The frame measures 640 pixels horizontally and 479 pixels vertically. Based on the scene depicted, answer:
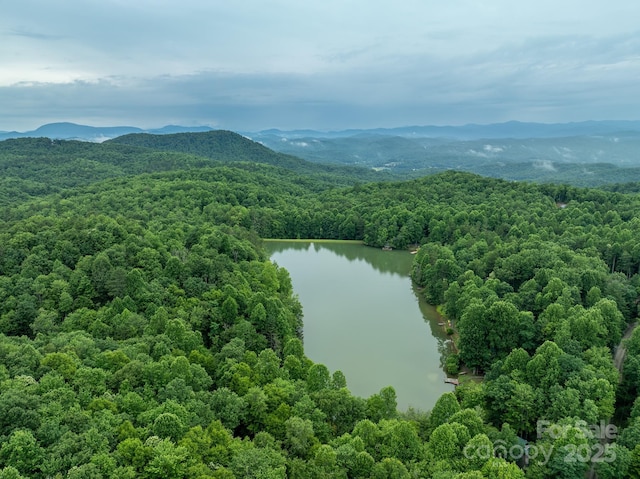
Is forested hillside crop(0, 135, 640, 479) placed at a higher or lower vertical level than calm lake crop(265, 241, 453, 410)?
higher

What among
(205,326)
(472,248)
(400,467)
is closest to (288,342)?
(205,326)

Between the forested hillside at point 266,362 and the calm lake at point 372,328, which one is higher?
the forested hillside at point 266,362

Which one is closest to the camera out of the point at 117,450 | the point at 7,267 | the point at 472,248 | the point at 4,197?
the point at 117,450

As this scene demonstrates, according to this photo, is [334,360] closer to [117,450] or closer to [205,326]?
[205,326]

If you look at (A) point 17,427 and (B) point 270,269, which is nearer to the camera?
(A) point 17,427

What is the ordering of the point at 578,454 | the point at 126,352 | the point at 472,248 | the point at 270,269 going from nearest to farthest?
1. the point at 578,454
2. the point at 126,352
3. the point at 270,269
4. the point at 472,248
